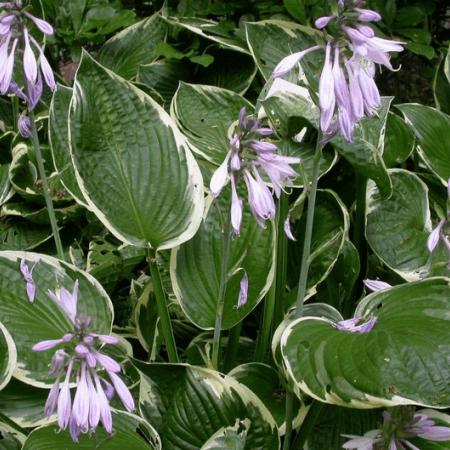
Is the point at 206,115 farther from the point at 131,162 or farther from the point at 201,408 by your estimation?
the point at 201,408

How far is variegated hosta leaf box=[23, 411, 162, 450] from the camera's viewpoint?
123 centimetres

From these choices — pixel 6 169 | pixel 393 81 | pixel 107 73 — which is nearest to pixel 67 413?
pixel 107 73

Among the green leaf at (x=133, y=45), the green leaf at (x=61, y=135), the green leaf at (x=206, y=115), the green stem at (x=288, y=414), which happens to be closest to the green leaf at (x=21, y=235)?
the green leaf at (x=61, y=135)

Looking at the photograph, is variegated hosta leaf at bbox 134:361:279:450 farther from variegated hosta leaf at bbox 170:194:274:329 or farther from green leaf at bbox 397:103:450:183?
green leaf at bbox 397:103:450:183

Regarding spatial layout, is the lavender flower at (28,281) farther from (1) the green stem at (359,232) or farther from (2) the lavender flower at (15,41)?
(1) the green stem at (359,232)

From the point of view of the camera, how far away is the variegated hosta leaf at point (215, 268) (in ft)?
4.98

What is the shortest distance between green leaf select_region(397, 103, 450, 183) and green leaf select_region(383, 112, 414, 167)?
0.03m

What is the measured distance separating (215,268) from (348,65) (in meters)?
0.67

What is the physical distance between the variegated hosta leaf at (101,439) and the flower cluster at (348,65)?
63cm

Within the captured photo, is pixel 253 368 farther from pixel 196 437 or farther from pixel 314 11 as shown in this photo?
pixel 314 11

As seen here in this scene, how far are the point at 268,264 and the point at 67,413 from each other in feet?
2.16

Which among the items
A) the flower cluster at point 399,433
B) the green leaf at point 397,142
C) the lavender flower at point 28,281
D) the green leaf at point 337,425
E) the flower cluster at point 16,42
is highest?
the flower cluster at point 16,42

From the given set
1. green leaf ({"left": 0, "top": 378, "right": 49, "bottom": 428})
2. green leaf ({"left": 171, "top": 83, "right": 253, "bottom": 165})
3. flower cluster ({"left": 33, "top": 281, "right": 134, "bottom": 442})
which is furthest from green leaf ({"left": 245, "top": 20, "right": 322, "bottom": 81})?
flower cluster ({"left": 33, "top": 281, "right": 134, "bottom": 442})

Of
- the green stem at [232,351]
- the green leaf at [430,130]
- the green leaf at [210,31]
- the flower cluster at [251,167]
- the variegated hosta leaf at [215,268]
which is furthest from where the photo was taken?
the green leaf at [210,31]
